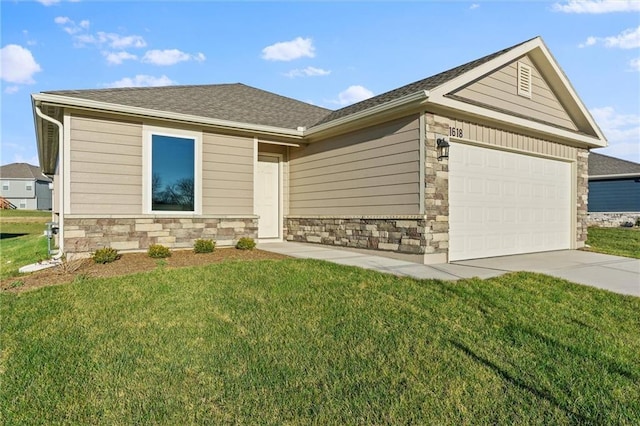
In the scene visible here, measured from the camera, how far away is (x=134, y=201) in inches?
310

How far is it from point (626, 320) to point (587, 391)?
2186 millimetres

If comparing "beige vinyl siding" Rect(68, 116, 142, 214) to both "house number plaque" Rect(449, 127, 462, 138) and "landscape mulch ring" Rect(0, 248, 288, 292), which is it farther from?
"house number plaque" Rect(449, 127, 462, 138)

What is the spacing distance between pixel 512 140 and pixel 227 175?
21.5 ft

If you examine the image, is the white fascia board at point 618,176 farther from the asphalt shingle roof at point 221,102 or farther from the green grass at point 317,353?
the green grass at point 317,353

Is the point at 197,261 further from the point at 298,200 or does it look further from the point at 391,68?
the point at 391,68

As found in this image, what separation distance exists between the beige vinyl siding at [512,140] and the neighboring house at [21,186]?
4662cm

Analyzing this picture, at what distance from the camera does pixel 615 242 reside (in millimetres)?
12078

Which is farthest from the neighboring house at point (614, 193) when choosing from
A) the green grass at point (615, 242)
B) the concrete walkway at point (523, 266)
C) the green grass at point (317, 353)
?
the green grass at point (317, 353)

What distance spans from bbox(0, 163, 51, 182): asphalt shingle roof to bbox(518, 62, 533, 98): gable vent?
46.9m

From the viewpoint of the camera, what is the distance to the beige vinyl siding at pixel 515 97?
8250 millimetres

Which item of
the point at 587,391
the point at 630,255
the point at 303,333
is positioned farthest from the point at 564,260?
the point at 303,333

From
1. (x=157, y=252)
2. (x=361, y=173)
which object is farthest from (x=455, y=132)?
(x=157, y=252)

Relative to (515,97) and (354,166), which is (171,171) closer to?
(354,166)

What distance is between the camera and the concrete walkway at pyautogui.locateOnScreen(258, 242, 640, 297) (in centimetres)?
600
